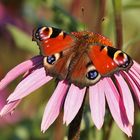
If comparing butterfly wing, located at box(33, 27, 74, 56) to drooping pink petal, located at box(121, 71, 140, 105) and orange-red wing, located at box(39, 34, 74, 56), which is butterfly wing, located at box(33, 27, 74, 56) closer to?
orange-red wing, located at box(39, 34, 74, 56)

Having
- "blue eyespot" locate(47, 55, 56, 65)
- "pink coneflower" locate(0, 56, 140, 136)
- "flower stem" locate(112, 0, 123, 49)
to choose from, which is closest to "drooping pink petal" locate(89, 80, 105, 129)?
"pink coneflower" locate(0, 56, 140, 136)

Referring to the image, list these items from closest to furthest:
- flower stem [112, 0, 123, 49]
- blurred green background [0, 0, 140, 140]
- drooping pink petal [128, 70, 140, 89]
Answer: drooping pink petal [128, 70, 140, 89] → flower stem [112, 0, 123, 49] → blurred green background [0, 0, 140, 140]

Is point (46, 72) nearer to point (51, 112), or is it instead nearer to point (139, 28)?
point (51, 112)

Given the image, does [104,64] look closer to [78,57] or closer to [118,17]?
[78,57]

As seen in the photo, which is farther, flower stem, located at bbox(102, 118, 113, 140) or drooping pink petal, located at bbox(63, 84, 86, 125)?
flower stem, located at bbox(102, 118, 113, 140)

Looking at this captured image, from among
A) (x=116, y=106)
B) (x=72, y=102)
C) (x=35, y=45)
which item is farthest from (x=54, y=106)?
(x=35, y=45)

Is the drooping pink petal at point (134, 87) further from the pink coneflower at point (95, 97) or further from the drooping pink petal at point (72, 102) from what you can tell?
the drooping pink petal at point (72, 102)
